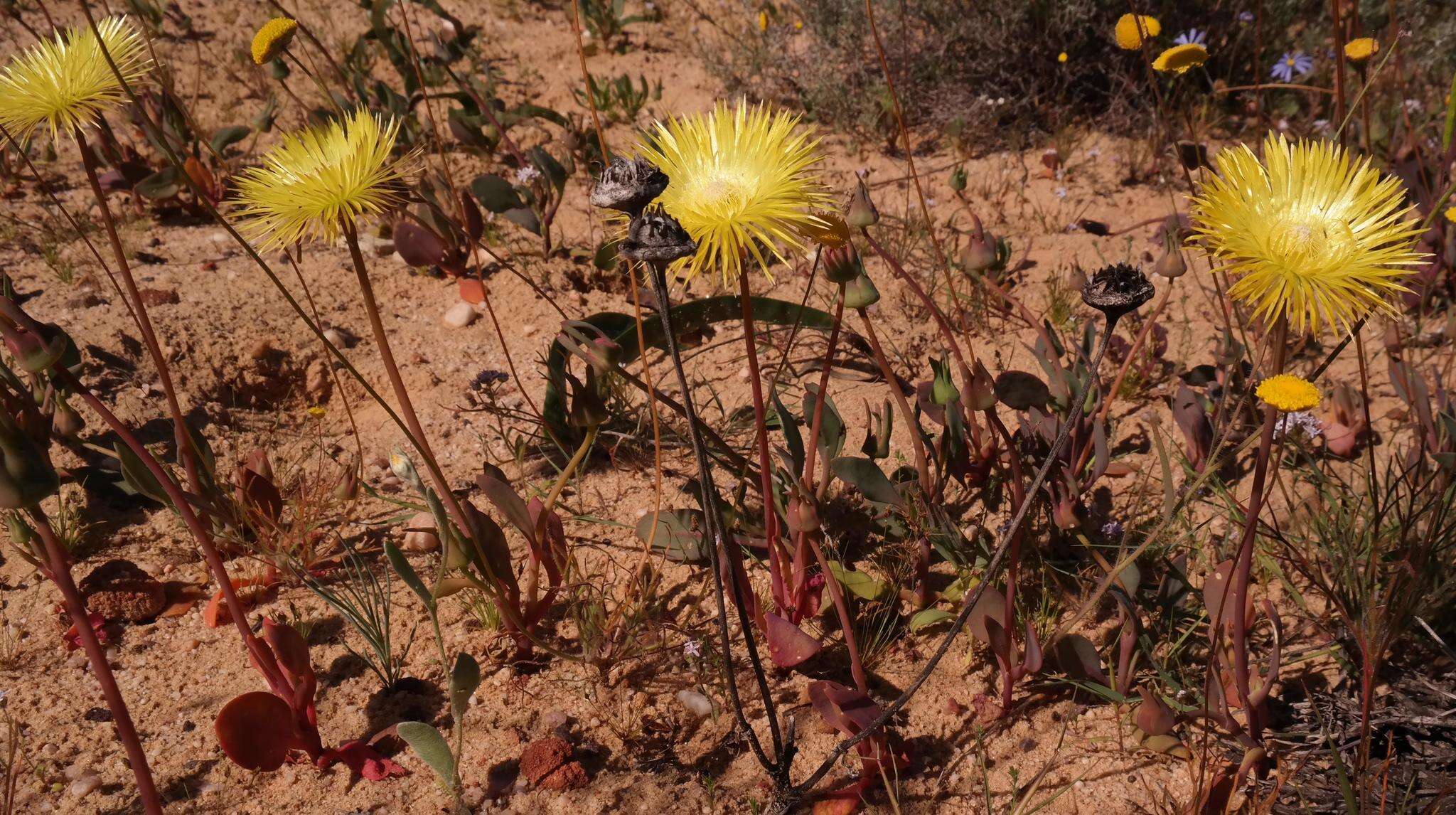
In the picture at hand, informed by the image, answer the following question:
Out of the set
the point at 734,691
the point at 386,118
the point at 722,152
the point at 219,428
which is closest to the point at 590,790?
the point at 734,691

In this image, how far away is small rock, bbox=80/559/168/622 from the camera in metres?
1.92

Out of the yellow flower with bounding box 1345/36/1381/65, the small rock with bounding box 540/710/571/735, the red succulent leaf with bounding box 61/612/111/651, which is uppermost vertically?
the yellow flower with bounding box 1345/36/1381/65

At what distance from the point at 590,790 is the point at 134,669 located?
3.12 feet

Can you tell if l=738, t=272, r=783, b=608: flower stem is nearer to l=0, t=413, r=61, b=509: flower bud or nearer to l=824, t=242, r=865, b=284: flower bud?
l=824, t=242, r=865, b=284: flower bud

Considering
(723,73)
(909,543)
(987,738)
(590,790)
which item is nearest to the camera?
(590,790)

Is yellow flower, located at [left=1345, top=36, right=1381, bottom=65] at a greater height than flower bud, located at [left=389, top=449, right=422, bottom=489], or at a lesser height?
greater

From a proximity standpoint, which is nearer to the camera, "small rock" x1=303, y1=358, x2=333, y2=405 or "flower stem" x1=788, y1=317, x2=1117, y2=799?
"flower stem" x1=788, y1=317, x2=1117, y2=799

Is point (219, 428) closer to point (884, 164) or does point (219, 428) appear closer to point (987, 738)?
point (987, 738)

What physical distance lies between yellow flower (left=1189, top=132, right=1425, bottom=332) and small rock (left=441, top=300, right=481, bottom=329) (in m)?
2.16

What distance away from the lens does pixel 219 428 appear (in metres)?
2.49

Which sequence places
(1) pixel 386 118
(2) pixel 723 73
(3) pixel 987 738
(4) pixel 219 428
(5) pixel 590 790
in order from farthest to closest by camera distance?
1. (2) pixel 723 73
2. (1) pixel 386 118
3. (4) pixel 219 428
4. (3) pixel 987 738
5. (5) pixel 590 790

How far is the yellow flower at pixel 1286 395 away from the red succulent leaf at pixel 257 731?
60.7 inches

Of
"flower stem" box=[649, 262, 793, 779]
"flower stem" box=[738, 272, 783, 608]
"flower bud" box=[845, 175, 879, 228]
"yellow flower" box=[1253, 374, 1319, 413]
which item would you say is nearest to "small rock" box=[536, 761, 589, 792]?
"flower stem" box=[649, 262, 793, 779]

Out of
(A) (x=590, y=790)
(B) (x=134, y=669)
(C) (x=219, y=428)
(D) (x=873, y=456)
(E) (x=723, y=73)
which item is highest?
(E) (x=723, y=73)
